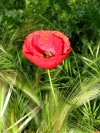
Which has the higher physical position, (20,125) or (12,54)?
(12,54)

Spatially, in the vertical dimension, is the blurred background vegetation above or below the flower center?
below

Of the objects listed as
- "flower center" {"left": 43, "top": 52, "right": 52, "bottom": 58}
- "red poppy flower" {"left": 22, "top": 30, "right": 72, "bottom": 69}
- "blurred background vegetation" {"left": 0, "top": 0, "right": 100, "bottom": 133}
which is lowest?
"blurred background vegetation" {"left": 0, "top": 0, "right": 100, "bottom": 133}

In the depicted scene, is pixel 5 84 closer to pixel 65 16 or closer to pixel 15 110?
pixel 15 110

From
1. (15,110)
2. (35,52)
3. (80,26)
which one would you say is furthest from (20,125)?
(80,26)

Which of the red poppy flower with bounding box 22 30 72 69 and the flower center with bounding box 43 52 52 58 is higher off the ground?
the red poppy flower with bounding box 22 30 72 69
